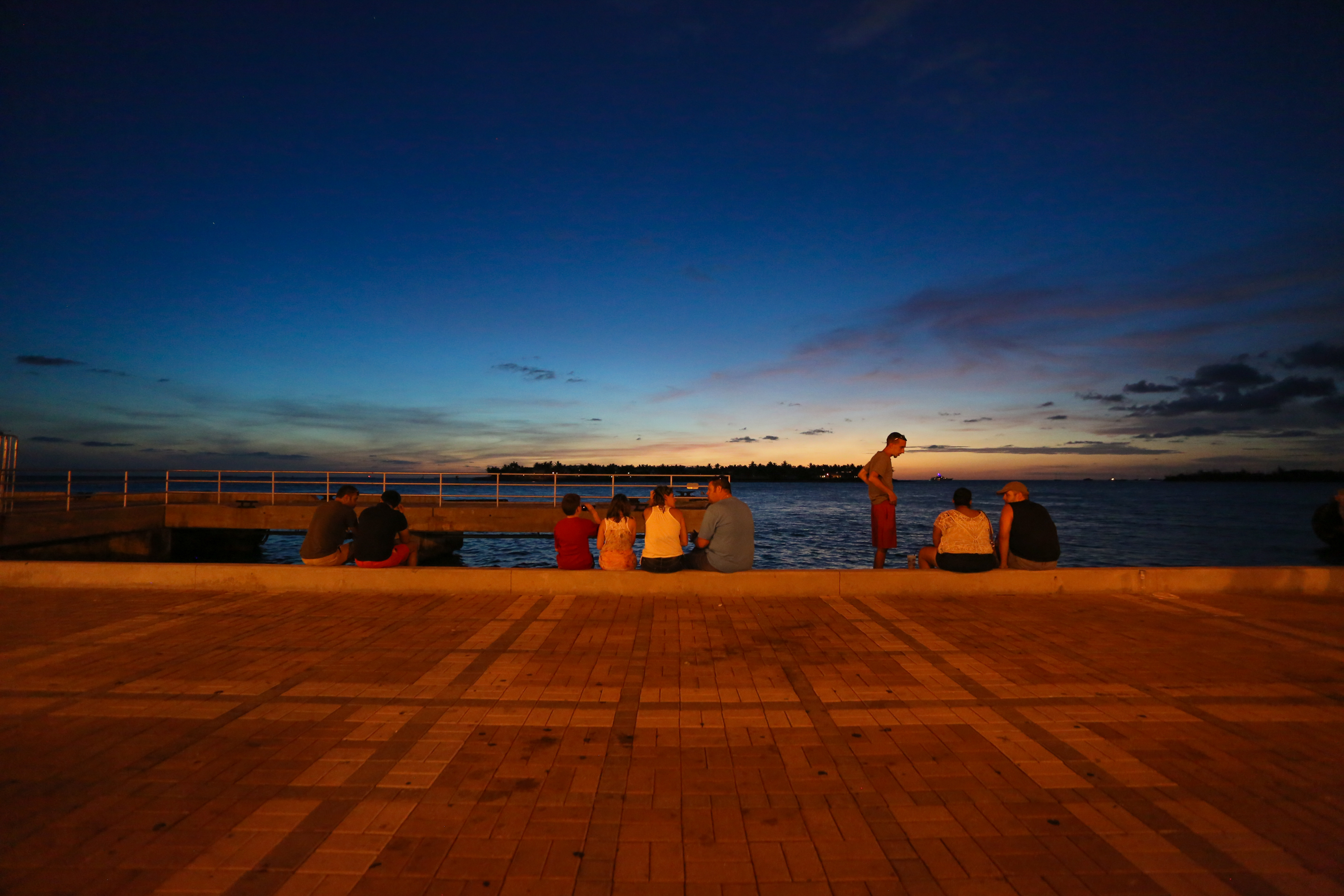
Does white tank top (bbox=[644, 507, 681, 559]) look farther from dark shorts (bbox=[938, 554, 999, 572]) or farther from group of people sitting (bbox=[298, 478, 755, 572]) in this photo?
dark shorts (bbox=[938, 554, 999, 572])

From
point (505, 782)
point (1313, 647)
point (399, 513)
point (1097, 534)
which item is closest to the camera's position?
point (505, 782)

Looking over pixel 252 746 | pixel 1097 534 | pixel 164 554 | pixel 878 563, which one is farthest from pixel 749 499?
pixel 252 746

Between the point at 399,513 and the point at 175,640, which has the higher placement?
the point at 399,513

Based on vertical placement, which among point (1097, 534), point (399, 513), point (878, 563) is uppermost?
point (399, 513)

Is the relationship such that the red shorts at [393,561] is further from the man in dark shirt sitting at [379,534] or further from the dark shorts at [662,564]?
the dark shorts at [662,564]

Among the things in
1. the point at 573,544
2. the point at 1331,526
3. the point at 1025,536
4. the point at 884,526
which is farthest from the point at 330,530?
the point at 1331,526

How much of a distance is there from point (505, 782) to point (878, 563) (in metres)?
6.34

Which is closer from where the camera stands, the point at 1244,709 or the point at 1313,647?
the point at 1244,709

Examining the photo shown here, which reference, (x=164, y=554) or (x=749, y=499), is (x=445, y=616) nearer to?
(x=164, y=554)

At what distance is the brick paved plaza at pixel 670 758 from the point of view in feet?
8.57

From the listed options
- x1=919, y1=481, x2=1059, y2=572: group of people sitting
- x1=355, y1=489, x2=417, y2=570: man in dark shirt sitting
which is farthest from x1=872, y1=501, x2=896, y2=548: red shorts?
x1=355, y1=489, x2=417, y2=570: man in dark shirt sitting

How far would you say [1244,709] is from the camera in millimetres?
4250

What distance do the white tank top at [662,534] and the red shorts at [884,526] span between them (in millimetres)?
2692

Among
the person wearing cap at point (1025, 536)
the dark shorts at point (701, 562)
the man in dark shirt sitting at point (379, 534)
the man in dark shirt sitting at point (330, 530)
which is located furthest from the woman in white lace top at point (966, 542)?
the man in dark shirt sitting at point (330, 530)
